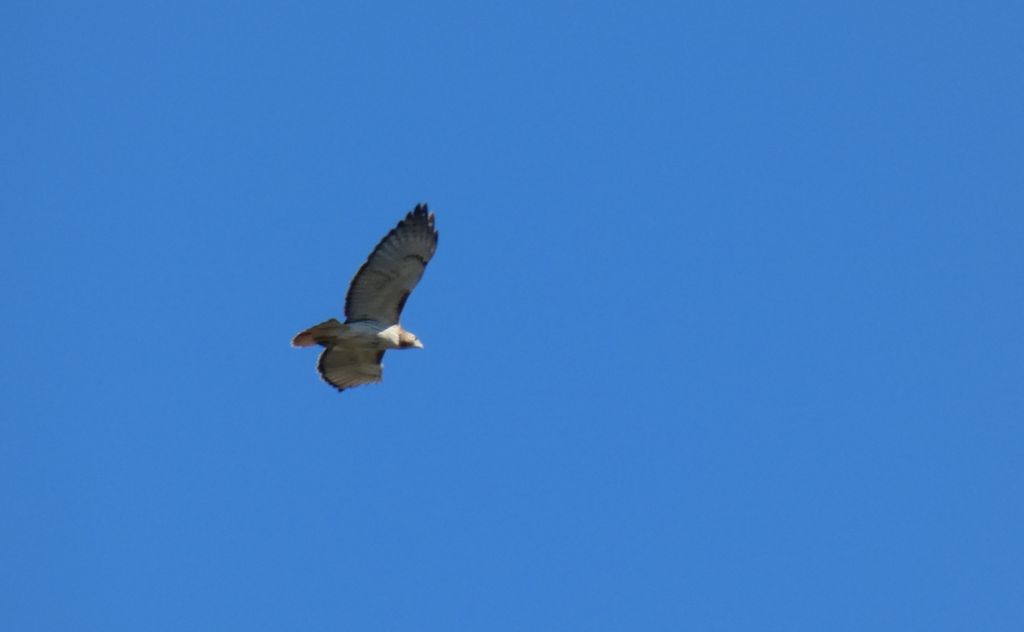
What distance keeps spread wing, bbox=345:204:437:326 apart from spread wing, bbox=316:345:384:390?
1.95 feet

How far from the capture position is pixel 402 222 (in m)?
26.0

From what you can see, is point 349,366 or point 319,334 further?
point 349,366

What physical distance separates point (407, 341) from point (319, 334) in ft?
4.69

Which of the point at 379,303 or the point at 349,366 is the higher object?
the point at 379,303

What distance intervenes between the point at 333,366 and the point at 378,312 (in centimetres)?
118

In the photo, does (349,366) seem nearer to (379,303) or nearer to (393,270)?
(379,303)

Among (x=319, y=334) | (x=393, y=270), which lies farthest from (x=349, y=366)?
(x=393, y=270)

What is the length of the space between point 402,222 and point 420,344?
6.65 feet

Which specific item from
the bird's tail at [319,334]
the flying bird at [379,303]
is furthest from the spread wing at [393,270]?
the bird's tail at [319,334]

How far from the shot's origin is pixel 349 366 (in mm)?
26938

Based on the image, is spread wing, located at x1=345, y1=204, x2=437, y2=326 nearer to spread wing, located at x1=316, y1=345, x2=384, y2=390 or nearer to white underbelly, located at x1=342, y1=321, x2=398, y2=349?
white underbelly, located at x1=342, y1=321, x2=398, y2=349

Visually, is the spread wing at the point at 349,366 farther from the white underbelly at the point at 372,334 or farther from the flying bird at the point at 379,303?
the white underbelly at the point at 372,334

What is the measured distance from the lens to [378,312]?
2650cm

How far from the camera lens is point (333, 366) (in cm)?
2684
